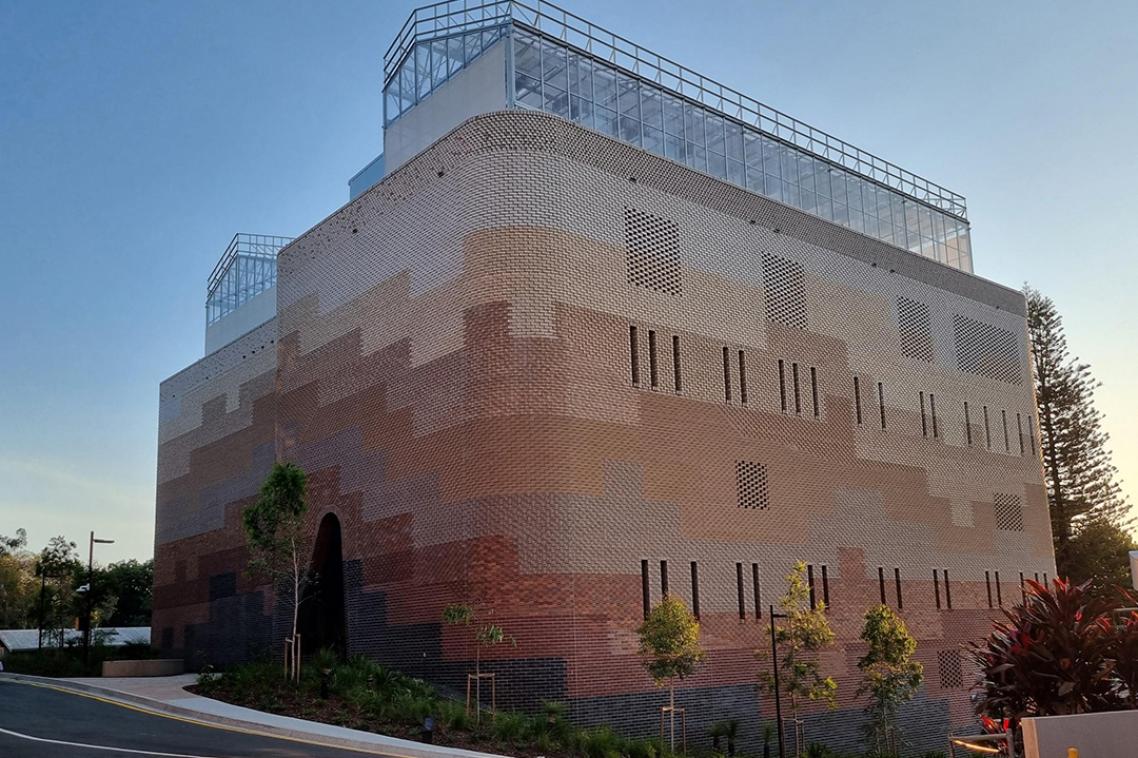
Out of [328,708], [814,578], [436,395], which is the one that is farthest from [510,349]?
[814,578]

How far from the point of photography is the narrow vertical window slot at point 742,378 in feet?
97.7

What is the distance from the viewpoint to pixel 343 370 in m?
31.0

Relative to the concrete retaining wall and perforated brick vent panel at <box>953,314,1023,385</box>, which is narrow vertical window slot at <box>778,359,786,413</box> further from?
the concrete retaining wall

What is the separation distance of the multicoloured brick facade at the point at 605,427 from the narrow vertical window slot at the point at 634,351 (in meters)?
0.10

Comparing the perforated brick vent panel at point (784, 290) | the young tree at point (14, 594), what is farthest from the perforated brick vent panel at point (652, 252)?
the young tree at point (14, 594)

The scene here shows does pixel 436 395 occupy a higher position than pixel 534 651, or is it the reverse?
pixel 436 395

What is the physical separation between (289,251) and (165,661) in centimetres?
1448

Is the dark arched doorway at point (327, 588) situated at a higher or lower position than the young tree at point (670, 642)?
higher

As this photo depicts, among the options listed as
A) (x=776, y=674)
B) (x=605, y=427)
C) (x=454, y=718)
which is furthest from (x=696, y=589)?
(x=454, y=718)

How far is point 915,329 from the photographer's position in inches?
1469

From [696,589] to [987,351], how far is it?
1967cm

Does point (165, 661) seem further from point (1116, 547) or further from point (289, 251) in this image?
point (1116, 547)

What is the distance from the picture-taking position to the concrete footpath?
Answer: 1884 centimetres

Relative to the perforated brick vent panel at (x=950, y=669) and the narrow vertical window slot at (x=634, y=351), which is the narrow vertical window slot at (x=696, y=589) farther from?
the perforated brick vent panel at (x=950, y=669)
